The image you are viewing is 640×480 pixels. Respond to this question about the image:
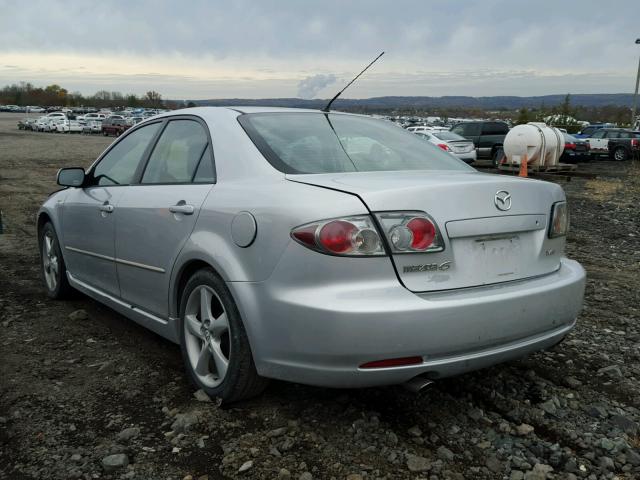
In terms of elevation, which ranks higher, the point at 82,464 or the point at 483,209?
the point at 483,209

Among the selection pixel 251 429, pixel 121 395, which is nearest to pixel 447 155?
pixel 251 429

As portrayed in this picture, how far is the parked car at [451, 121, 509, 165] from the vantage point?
2494cm

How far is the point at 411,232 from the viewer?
2.63 meters

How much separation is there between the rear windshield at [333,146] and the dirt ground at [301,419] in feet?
3.98

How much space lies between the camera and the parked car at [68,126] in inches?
2124

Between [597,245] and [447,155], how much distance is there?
561 cm

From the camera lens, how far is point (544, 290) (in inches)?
116

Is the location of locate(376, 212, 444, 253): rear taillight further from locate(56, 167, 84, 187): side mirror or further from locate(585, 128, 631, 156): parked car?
locate(585, 128, 631, 156): parked car

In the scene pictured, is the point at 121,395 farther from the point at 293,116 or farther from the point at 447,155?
the point at 447,155

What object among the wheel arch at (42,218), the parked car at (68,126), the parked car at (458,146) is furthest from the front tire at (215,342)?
the parked car at (68,126)

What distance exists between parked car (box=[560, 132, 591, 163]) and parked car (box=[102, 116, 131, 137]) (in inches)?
1345

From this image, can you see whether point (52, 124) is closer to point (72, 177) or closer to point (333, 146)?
point (72, 177)

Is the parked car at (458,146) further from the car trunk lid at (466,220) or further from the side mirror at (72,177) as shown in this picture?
the car trunk lid at (466,220)

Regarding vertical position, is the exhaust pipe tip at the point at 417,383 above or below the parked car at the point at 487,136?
above
